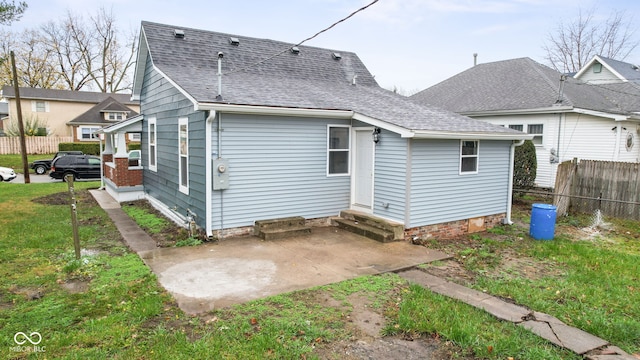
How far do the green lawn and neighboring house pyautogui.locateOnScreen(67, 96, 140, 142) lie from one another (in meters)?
31.9

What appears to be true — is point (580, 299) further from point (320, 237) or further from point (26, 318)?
point (26, 318)

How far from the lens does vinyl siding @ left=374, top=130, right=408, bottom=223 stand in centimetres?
866

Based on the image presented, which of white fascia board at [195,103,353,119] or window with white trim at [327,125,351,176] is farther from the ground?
white fascia board at [195,103,353,119]

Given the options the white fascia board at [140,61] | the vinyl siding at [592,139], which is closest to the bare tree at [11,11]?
the white fascia board at [140,61]

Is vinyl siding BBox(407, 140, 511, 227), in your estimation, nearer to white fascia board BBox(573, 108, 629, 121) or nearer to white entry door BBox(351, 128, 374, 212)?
white entry door BBox(351, 128, 374, 212)

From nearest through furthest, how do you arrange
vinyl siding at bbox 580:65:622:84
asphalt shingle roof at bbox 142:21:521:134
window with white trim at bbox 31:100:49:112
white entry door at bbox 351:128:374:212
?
1. asphalt shingle roof at bbox 142:21:521:134
2. white entry door at bbox 351:128:374:212
3. vinyl siding at bbox 580:65:622:84
4. window with white trim at bbox 31:100:49:112

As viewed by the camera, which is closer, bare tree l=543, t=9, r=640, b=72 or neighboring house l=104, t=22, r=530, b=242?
neighboring house l=104, t=22, r=530, b=242

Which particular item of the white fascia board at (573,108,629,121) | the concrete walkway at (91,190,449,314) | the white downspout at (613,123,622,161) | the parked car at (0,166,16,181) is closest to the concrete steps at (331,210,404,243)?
the concrete walkway at (91,190,449,314)

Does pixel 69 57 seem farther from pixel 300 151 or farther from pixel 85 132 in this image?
pixel 300 151

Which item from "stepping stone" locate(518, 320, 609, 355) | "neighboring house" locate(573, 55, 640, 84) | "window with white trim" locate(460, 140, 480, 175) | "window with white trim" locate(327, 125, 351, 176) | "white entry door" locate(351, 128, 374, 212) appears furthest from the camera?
"neighboring house" locate(573, 55, 640, 84)

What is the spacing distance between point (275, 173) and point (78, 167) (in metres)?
16.0

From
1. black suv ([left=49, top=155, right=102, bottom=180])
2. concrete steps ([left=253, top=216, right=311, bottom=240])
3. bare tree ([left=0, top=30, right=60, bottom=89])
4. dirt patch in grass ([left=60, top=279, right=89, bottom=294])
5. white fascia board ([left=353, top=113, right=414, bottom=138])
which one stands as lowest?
dirt patch in grass ([left=60, top=279, right=89, bottom=294])

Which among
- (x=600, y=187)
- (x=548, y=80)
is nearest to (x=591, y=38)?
(x=548, y=80)

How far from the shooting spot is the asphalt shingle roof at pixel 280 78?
29.8 feet
